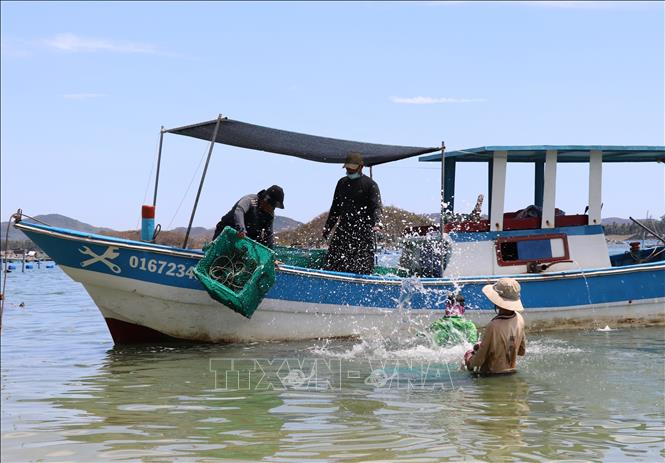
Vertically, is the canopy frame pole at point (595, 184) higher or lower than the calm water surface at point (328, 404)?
higher

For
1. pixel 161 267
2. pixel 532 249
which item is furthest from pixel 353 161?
pixel 532 249

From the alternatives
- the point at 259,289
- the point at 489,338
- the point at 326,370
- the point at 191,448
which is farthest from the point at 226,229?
the point at 191,448

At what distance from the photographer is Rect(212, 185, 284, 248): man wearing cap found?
12.2 meters

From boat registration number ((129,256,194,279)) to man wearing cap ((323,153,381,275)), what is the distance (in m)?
2.35

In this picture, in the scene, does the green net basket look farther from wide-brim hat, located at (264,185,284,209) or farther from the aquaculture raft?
wide-brim hat, located at (264,185,284,209)

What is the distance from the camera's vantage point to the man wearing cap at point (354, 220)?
12.6 metres

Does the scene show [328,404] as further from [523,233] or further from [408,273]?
[523,233]

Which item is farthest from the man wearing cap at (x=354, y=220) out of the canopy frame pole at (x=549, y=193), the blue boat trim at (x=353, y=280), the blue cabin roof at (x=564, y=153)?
the canopy frame pole at (x=549, y=193)

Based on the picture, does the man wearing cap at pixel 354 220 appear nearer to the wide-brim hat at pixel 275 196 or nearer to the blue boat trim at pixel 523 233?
the wide-brim hat at pixel 275 196

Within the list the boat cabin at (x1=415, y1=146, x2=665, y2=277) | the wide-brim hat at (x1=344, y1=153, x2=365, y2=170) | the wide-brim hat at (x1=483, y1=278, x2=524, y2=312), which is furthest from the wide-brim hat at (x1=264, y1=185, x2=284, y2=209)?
the wide-brim hat at (x1=483, y1=278, x2=524, y2=312)

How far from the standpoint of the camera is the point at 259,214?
12.4 meters

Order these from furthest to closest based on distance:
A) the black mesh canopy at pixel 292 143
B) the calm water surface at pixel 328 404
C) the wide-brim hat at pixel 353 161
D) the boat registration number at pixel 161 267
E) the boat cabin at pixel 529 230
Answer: the boat cabin at pixel 529 230 → the wide-brim hat at pixel 353 161 → the black mesh canopy at pixel 292 143 → the boat registration number at pixel 161 267 → the calm water surface at pixel 328 404

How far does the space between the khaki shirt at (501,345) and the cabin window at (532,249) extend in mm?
5306

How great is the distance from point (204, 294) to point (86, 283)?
5.59 ft
